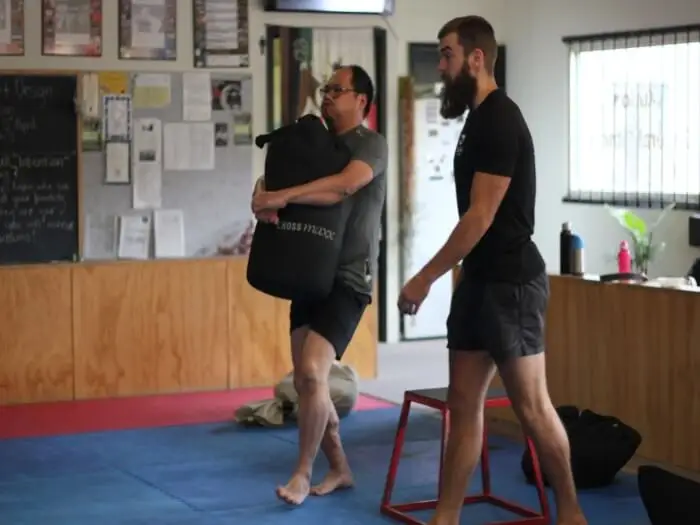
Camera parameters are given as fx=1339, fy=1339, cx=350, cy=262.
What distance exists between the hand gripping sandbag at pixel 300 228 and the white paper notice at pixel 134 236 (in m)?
3.23

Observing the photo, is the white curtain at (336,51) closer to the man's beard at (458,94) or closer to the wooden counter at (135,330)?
the wooden counter at (135,330)

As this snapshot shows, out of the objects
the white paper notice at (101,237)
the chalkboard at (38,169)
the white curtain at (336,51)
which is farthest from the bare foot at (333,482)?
the white curtain at (336,51)

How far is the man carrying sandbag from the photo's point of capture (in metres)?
4.41

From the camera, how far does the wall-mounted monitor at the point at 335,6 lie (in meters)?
8.05

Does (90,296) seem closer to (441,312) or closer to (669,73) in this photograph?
(441,312)

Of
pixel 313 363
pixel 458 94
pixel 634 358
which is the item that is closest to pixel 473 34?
pixel 458 94

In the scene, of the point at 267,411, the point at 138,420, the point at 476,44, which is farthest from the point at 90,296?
the point at 476,44

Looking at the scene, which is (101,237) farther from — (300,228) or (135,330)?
(300,228)

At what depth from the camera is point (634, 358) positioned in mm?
5160

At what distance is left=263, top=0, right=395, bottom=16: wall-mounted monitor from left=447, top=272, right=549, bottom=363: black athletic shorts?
442cm

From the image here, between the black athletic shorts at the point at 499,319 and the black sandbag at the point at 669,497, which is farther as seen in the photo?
the black athletic shorts at the point at 499,319

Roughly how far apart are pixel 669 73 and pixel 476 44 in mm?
4248

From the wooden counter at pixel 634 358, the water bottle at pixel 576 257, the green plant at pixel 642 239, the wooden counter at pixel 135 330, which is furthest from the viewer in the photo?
the green plant at pixel 642 239

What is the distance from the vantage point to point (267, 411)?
6148 mm
